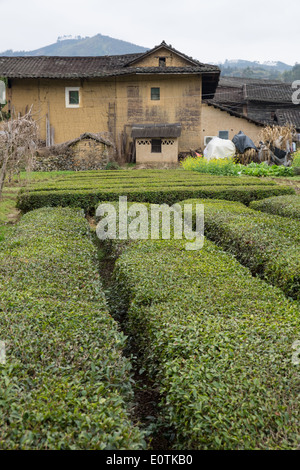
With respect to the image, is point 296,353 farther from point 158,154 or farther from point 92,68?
point 92,68

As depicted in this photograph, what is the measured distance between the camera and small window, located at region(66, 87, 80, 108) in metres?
28.0

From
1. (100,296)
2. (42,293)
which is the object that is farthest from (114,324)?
(42,293)

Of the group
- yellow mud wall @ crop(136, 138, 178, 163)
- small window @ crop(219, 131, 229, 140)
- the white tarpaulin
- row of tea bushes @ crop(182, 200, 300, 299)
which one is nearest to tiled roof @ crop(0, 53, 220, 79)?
small window @ crop(219, 131, 229, 140)

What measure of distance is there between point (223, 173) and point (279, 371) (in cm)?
1695

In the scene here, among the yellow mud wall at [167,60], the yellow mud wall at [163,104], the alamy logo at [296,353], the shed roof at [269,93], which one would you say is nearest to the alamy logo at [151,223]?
the alamy logo at [296,353]

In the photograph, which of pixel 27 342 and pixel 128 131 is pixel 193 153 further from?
pixel 27 342

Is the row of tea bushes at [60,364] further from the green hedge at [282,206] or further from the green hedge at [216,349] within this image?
the green hedge at [282,206]

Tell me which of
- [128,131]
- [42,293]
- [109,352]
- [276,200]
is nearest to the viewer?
[109,352]

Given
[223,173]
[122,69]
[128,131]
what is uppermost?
[122,69]

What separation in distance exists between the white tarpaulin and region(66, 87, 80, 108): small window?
8.95 metres

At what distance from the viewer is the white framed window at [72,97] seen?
28000mm

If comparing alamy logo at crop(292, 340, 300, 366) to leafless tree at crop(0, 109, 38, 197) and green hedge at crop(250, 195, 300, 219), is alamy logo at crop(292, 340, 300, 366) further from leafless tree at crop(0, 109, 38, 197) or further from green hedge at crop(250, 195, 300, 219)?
leafless tree at crop(0, 109, 38, 197)

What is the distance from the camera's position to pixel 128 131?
27.7m

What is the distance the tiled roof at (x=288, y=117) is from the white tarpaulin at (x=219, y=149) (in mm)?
10789
